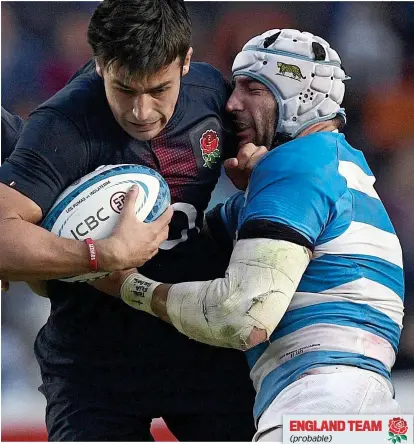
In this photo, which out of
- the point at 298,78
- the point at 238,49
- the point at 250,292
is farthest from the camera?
the point at 238,49

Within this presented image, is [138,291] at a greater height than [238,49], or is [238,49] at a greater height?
[238,49]

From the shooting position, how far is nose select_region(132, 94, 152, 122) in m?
2.75

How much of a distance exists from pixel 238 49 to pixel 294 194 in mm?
1818

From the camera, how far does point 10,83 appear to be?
167 inches

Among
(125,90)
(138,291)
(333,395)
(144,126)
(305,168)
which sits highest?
(125,90)

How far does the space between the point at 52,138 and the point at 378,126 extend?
2033 mm

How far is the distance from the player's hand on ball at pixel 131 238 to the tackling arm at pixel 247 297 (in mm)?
181

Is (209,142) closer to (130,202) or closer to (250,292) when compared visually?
(130,202)

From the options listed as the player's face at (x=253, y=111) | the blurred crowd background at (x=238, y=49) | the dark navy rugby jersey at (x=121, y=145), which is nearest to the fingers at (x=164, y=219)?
the dark navy rugby jersey at (x=121, y=145)

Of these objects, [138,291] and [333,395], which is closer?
[333,395]

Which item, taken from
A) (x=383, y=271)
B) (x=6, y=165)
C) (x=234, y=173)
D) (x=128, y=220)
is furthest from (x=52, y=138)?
(x=383, y=271)

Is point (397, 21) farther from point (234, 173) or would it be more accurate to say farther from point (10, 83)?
point (10, 83)

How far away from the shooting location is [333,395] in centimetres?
262

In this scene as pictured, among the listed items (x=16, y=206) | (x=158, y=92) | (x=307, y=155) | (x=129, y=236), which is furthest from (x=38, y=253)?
(x=307, y=155)
